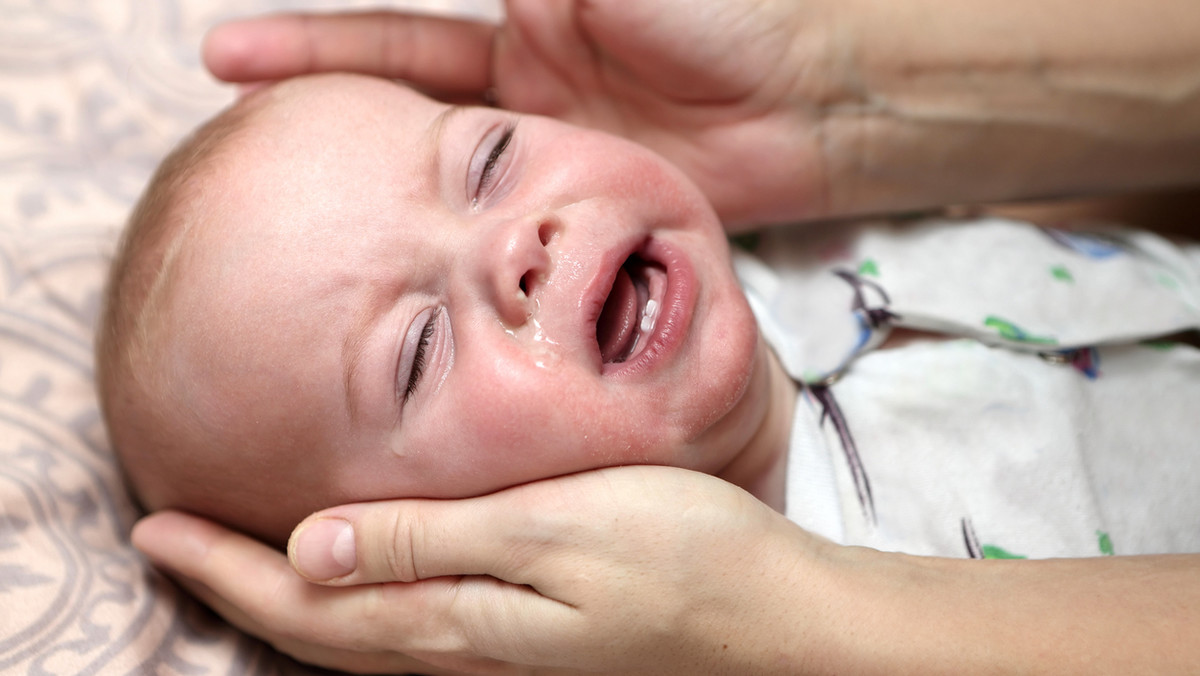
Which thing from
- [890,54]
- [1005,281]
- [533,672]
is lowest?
[533,672]

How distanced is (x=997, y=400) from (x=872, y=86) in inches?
28.4

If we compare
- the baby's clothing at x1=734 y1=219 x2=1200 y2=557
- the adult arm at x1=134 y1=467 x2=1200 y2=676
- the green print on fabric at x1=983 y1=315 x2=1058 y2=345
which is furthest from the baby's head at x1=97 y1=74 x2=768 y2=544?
the green print on fabric at x1=983 y1=315 x2=1058 y2=345

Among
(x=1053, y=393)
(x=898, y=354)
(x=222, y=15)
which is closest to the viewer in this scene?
(x=1053, y=393)

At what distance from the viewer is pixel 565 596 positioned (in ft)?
3.82

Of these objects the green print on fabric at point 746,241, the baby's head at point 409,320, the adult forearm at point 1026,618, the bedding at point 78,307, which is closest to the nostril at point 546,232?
the baby's head at point 409,320

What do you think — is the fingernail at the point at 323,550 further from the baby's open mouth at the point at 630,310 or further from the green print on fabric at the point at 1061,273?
the green print on fabric at the point at 1061,273

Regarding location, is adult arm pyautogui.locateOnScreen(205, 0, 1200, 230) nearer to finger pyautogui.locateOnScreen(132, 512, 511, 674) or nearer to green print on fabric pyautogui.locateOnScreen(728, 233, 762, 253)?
green print on fabric pyautogui.locateOnScreen(728, 233, 762, 253)

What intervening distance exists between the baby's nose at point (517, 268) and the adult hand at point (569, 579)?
0.89ft

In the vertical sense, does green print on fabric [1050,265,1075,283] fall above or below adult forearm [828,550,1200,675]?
above

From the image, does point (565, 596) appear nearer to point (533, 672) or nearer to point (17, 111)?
point (533, 672)

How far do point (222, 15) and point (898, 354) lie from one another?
2122mm

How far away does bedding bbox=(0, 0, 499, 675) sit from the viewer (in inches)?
53.4

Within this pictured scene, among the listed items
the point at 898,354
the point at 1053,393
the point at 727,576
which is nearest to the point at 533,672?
the point at 727,576

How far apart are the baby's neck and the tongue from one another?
32 centimetres
